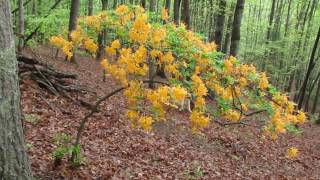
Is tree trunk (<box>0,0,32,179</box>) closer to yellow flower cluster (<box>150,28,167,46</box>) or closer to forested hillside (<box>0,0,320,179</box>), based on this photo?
forested hillside (<box>0,0,320,179</box>)

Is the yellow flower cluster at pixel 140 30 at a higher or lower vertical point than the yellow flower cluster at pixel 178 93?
higher

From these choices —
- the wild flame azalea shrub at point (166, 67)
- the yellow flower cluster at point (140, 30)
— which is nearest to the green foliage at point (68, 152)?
the wild flame azalea shrub at point (166, 67)

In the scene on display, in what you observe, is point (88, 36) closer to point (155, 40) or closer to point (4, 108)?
point (155, 40)

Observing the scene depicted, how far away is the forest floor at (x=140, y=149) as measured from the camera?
7.30m

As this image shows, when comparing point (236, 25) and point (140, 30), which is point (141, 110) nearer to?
point (140, 30)

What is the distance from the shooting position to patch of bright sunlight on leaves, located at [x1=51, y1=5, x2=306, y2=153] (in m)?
5.20

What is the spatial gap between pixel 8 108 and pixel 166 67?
2197mm

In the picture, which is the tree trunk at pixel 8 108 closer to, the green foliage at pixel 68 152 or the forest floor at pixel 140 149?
the forest floor at pixel 140 149

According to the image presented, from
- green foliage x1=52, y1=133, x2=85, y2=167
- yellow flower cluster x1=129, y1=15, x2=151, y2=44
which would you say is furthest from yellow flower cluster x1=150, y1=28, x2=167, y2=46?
green foliage x1=52, y1=133, x2=85, y2=167

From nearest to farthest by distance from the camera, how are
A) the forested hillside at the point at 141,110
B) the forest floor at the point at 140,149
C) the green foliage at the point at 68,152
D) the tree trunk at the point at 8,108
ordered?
the tree trunk at the point at 8,108, the forested hillside at the point at 141,110, the green foliage at the point at 68,152, the forest floor at the point at 140,149

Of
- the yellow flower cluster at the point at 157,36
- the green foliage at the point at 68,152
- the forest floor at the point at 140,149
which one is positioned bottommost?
Answer: the forest floor at the point at 140,149

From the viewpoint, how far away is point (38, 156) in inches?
267

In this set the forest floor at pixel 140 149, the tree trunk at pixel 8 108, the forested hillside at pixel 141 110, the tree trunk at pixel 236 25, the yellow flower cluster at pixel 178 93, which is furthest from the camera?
the tree trunk at pixel 236 25

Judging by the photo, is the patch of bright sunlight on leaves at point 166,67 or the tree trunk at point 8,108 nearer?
the tree trunk at point 8,108
